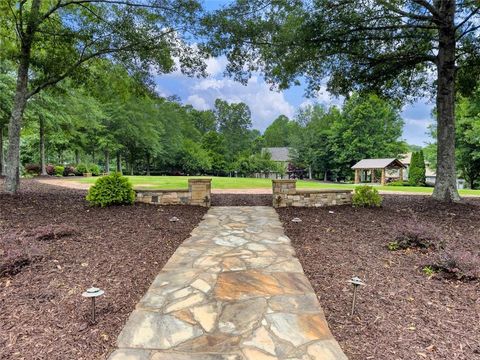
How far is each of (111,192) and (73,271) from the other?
12.5ft

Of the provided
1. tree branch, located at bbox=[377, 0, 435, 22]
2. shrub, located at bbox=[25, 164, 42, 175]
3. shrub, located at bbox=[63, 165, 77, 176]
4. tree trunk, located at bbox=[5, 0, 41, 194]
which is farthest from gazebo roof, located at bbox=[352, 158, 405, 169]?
tree trunk, located at bbox=[5, 0, 41, 194]

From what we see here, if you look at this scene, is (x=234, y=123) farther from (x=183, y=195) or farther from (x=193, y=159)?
(x=183, y=195)

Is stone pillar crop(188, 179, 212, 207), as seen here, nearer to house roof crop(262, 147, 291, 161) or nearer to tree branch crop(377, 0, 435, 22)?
tree branch crop(377, 0, 435, 22)

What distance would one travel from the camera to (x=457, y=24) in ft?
25.6

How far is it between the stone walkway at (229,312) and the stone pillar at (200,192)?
332cm

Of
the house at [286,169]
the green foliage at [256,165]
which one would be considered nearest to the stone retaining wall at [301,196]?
the green foliage at [256,165]

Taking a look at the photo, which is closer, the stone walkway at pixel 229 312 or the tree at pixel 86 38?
the stone walkway at pixel 229 312

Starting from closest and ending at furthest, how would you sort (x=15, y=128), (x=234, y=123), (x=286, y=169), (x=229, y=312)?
(x=229, y=312)
(x=15, y=128)
(x=286, y=169)
(x=234, y=123)

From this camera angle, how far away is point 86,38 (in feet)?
24.4

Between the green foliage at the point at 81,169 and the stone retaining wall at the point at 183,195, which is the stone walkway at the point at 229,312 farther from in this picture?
the green foliage at the point at 81,169

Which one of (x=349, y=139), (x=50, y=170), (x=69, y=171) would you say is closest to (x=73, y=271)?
(x=50, y=170)

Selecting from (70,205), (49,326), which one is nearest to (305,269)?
(49,326)

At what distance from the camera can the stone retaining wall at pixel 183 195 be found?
752 cm

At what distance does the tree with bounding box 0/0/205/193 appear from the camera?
23.6 feet
